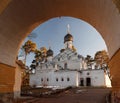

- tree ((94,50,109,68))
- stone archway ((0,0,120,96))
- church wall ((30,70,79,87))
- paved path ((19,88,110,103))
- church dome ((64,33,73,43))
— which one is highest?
church dome ((64,33,73,43))

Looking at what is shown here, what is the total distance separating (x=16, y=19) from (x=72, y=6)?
2185 millimetres

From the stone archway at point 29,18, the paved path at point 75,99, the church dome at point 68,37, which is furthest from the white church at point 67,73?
the stone archway at point 29,18

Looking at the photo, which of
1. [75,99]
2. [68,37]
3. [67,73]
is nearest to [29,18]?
[75,99]

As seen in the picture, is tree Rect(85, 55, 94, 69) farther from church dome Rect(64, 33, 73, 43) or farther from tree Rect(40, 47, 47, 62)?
tree Rect(40, 47, 47, 62)

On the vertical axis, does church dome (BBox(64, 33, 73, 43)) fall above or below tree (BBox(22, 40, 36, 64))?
above

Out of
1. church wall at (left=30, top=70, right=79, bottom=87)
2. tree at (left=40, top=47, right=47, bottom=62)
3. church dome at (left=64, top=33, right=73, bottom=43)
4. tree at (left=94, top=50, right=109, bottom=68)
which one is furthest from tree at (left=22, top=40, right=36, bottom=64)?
tree at (left=94, top=50, right=109, bottom=68)

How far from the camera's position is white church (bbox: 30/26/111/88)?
44.7 m

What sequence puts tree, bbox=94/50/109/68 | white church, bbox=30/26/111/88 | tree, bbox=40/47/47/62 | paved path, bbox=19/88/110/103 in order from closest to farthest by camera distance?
paved path, bbox=19/88/110/103 → white church, bbox=30/26/111/88 → tree, bbox=94/50/109/68 → tree, bbox=40/47/47/62

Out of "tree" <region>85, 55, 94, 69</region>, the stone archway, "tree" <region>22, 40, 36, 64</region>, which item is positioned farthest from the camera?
"tree" <region>85, 55, 94, 69</region>

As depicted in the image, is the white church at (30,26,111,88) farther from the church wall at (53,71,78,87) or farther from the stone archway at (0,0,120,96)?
the stone archway at (0,0,120,96)

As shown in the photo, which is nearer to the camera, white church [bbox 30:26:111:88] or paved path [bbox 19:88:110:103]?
paved path [bbox 19:88:110:103]

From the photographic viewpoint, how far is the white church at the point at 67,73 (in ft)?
147

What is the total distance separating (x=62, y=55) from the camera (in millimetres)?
53281

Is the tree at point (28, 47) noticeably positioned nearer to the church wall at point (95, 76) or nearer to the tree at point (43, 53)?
the tree at point (43, 53)
